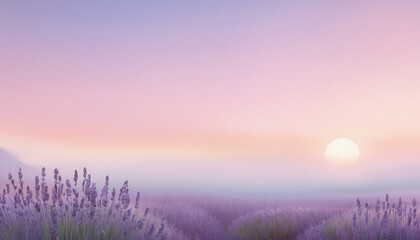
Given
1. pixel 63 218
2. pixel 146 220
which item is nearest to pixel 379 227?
pixel 146 220

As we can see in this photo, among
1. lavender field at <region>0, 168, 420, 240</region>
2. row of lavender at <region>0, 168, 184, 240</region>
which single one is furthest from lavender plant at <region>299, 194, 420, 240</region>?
row of lavender at <region>0, 168, 184, 240</region>

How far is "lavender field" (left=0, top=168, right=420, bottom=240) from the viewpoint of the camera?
519 centimetres

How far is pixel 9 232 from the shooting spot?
214 inches

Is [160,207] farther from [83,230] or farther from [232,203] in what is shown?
[83,230]

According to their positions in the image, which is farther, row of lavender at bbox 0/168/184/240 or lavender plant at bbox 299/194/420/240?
lavender plant at bbox 299/194/420/240

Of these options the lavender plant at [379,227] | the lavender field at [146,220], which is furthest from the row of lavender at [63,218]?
the lavender plant at [379,227]

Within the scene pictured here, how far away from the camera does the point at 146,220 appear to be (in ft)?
25.7

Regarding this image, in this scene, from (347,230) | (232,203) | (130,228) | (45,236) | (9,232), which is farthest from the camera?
(232,203)

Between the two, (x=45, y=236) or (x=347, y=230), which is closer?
(x=45, y=236)

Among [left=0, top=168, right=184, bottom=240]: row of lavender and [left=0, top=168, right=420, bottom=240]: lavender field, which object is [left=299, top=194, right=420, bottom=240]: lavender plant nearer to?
[left=0, top=168, right=420, bottom=240]: lavender field

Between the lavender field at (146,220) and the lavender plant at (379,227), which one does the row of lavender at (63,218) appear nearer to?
the lavender field at (146,220)

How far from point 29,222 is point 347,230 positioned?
16.5ft

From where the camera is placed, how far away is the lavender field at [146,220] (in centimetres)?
519

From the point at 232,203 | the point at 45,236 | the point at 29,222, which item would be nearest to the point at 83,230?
the point at 45,236
